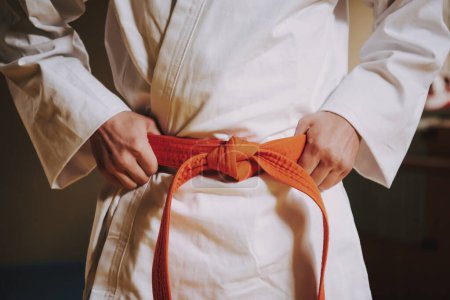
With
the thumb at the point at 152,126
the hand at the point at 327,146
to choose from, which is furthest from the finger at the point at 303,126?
the thumb at the point at 152,126

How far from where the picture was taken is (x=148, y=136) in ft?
1.83

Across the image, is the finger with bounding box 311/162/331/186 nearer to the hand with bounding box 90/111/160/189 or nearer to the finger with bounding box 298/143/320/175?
the finger with bounding box 298/143/320/175

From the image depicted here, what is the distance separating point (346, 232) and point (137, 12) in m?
0.41

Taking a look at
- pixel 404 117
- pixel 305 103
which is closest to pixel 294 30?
pixel 305 103

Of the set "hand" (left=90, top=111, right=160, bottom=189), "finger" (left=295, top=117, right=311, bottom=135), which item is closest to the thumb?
"hand" (left=90, top=111, right=160, bottom=189)

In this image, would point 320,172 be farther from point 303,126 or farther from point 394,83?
point 394,83

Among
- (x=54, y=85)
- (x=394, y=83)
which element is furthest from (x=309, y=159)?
(x=54, y=85)

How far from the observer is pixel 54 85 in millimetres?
585

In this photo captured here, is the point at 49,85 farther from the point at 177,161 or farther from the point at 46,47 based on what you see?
the point at 177,161

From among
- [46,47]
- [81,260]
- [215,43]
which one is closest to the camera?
[215,43]

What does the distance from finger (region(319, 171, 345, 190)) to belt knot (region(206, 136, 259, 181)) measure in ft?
0.34

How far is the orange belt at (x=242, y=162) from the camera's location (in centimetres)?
50

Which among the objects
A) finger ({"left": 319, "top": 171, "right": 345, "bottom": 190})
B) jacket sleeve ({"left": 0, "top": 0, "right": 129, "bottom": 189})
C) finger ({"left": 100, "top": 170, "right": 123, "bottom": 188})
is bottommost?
finger ({"left": 319, "top": 171, "right": 345, "bottom": 190})

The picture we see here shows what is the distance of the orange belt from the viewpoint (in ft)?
1.65
